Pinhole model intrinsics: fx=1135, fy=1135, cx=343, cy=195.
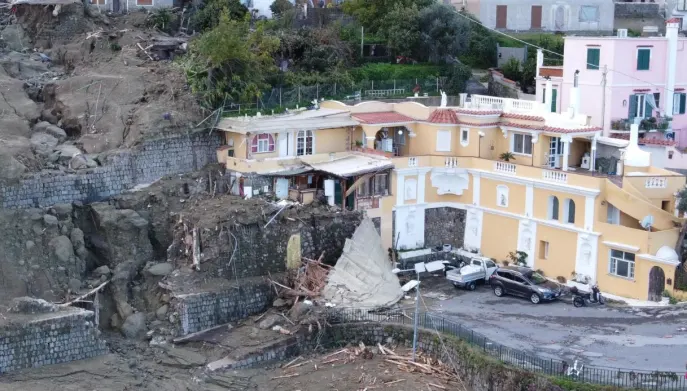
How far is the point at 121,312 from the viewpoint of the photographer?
131 ft

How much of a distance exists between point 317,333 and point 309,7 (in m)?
22.7

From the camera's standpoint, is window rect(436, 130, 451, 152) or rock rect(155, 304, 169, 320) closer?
rock rect(155, 304, 169, 320)

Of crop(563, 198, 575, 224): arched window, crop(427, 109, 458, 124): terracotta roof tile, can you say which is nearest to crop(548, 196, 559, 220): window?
crop(563, 198, 575, 224): arched window

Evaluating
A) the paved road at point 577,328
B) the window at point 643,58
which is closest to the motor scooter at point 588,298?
the paved road at point 577,328

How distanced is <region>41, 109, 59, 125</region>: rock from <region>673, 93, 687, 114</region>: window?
87.3 ft

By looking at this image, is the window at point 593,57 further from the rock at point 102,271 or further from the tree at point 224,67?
the rock at point 102,271

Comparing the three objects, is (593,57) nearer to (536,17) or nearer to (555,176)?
(555,176)

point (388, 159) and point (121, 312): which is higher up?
point (388, 159)

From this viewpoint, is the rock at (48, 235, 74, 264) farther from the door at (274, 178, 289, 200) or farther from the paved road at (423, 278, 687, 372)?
the paved road at (423, 278, 687, 372)

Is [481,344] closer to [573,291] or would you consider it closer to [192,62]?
[573,291]

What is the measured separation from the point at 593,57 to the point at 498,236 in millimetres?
9826

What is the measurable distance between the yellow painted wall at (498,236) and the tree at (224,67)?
10.7m

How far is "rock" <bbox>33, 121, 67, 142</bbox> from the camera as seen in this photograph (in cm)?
4494

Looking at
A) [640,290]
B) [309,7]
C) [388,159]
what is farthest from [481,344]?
[309,7]
